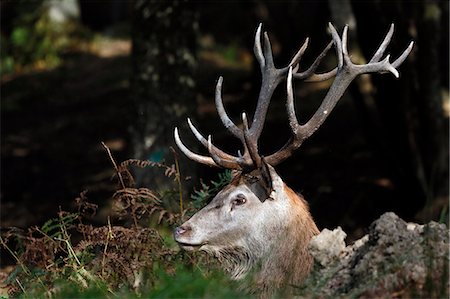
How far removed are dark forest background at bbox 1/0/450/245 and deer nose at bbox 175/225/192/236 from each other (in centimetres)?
60

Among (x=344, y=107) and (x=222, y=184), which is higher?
Result: (x=222, y=184)

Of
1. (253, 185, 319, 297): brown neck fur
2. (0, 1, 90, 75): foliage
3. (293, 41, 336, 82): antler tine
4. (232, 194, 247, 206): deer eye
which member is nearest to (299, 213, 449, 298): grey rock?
(253, 185, 319, 297): brown neck fur

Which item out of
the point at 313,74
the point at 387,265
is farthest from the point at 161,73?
the point at 387,265

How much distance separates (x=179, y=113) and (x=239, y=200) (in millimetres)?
5966

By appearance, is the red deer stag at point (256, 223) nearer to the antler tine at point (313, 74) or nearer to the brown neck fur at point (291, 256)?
the brown neck fur at point (291, 256)

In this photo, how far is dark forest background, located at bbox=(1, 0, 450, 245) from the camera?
1334 centimetres

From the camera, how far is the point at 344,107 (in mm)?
18906

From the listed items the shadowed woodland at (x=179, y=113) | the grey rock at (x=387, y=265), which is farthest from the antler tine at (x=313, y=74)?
the grey rock at (x=387, y=265)

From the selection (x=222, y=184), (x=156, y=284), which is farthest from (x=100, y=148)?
(x=156, y=284)

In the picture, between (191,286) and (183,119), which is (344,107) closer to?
(183,119)

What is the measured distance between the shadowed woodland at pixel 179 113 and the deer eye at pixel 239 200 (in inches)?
17.6

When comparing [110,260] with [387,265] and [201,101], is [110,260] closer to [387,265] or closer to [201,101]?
[387,265]

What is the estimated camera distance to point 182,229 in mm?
7230

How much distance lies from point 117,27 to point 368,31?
12.1 m
